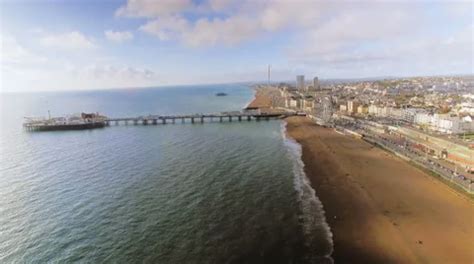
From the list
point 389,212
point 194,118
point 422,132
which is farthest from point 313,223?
point 194,118

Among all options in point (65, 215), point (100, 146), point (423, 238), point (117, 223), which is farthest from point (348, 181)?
point (100, 146)

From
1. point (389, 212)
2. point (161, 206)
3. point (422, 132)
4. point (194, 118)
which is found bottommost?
point (389, 212)

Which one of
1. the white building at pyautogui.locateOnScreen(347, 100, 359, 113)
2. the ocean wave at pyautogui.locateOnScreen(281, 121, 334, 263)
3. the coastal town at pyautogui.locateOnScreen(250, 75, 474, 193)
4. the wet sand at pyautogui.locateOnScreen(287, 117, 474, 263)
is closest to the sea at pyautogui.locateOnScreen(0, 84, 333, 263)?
the ocean wave at pyautogui.locateOnScreen(281, 121, 334, 263)

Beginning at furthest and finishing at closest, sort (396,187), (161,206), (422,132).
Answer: (422,132) < (396,187) < (161,206)

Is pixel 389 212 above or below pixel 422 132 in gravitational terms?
below

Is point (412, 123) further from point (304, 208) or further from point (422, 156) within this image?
point (304, 208)

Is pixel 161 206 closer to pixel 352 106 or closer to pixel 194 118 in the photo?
pixel 194 118

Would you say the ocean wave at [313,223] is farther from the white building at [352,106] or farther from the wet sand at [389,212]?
the white building at [352,106]
